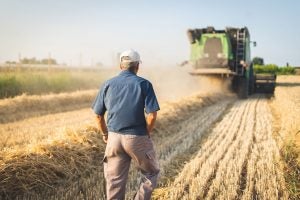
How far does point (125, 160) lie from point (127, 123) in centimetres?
44

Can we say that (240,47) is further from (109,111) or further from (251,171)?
(109,111)

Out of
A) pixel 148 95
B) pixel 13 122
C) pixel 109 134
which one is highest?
pixel 148 95

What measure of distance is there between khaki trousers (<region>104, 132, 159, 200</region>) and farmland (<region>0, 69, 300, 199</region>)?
45.6 inches

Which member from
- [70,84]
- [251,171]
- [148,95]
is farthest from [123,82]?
[70,84]

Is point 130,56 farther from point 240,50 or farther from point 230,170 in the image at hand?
point 240,50

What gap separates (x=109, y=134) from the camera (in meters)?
4.51

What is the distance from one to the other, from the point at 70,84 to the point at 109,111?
757 inches

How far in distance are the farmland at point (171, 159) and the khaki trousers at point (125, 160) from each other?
1.16 m

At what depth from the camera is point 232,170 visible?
22.6 feet

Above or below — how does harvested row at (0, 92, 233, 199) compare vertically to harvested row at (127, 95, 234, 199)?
above

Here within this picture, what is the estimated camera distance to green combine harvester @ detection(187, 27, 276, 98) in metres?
20.1

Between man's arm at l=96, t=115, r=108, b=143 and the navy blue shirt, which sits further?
man's arm at l=96, t=115, r=108, b=143

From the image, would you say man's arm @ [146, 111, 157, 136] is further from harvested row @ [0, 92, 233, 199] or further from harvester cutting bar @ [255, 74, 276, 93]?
harvester cutting bar @ [255, 74, 276, 93]

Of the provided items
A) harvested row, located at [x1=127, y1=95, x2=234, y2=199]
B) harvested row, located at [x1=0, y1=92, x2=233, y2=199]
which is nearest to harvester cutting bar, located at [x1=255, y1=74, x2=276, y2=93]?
harvested row, located at [x1=127, y1=95, x2=234, y2=199]
